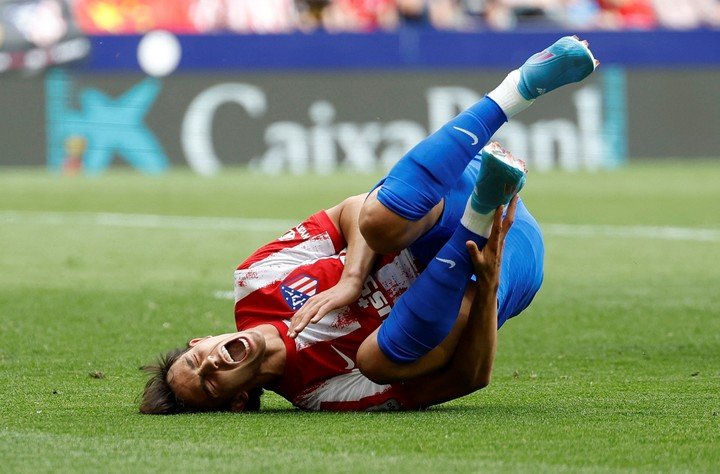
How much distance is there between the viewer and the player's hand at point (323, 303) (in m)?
4.64

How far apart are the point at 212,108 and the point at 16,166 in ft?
8.85

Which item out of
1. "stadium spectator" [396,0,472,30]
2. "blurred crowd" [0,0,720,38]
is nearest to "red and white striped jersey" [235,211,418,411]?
"blurred crowd" [0,0,720,38]

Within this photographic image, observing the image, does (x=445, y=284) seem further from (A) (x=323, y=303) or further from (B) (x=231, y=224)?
(B) (x=231, y=224)

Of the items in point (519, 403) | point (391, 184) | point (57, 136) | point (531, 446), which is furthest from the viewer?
point (57, 136)

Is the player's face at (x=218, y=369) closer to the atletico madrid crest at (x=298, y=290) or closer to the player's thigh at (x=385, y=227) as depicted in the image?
the atletico madrid crest at (x=298, y=290)

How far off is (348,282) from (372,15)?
1672 centimetres

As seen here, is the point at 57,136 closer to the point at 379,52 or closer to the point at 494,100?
the point at 379,52

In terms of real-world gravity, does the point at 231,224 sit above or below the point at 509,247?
below

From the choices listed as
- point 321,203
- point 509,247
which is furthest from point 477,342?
point 321,203

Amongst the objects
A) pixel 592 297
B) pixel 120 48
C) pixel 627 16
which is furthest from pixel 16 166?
pixel 592 297

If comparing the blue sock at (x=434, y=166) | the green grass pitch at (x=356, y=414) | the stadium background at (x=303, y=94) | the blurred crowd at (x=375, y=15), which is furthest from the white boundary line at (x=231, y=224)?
the blue sock at (x=434, y=166)

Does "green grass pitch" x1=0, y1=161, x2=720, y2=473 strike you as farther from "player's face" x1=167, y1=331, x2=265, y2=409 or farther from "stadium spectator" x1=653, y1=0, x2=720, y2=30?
"stadium spectator" x1=653, y1=0, x2=720, y2=30

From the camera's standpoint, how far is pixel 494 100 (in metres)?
4.73

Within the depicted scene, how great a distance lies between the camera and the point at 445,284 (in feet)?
14.8
